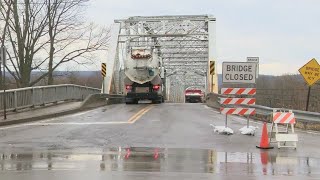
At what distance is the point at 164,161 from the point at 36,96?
16008mm

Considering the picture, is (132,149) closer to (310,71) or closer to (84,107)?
(310,71)

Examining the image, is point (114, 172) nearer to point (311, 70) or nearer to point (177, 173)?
point (177, 173)

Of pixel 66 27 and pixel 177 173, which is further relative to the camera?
pixel 66 27

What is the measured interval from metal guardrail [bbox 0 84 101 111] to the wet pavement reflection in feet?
36.2

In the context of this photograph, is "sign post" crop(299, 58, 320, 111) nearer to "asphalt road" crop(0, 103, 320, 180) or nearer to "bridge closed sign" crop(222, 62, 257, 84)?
"asphalt road" crop(0, 103, 320, 180)

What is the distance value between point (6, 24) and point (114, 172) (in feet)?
95.2

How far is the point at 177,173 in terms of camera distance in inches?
364

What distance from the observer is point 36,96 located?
82.6ft

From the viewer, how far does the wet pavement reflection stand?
972cm

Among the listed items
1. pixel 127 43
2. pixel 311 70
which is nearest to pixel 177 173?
pixel 311 70

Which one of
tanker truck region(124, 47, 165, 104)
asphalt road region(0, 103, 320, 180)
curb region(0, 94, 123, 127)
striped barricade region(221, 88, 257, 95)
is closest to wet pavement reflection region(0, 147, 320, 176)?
asphalt road region(0, 103, 320, 180)

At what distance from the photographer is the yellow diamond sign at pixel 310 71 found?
22344 mm

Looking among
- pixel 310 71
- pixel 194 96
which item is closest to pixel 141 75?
pixel 310 71

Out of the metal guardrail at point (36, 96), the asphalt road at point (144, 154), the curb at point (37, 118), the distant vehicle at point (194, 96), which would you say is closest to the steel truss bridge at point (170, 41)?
the distant vehicle at point (194, 96)
